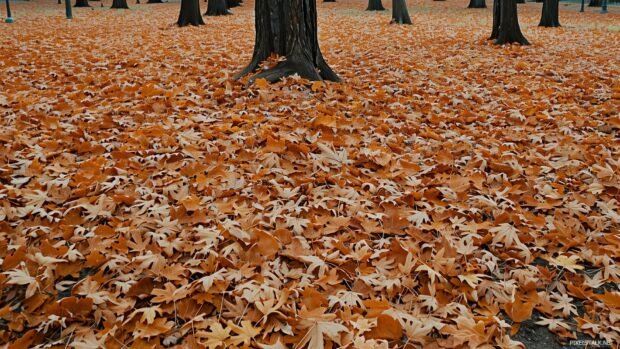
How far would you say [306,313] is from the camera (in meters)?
1.94

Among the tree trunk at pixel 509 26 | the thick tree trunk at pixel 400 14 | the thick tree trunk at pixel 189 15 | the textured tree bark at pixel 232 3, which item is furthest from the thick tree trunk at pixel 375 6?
the tree trunk at pixel 509 26

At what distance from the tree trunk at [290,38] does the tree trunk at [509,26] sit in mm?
5673

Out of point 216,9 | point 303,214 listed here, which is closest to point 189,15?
point 216,9

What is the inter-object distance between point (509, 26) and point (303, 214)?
876 cm

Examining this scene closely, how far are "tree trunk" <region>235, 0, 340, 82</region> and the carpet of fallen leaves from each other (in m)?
0.29

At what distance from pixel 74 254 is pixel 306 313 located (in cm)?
124

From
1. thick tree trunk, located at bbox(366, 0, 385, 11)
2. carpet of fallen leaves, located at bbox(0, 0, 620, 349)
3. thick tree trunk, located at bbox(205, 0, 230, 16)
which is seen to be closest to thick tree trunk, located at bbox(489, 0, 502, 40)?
carpet of fallen leaves, located at bbox(0, 0, 620, 349)

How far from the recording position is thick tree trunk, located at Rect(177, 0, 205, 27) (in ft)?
43.8

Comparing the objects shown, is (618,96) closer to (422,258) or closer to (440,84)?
(440,84)

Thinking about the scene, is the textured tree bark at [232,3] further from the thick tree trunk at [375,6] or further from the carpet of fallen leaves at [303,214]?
the carpet of fallen leaves at [303,214]

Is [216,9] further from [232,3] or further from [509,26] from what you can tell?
[509,26]

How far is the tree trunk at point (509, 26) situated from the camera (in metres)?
9.66

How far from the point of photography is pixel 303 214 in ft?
9.11

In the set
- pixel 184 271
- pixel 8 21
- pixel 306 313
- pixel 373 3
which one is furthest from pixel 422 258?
pixel 373 3
